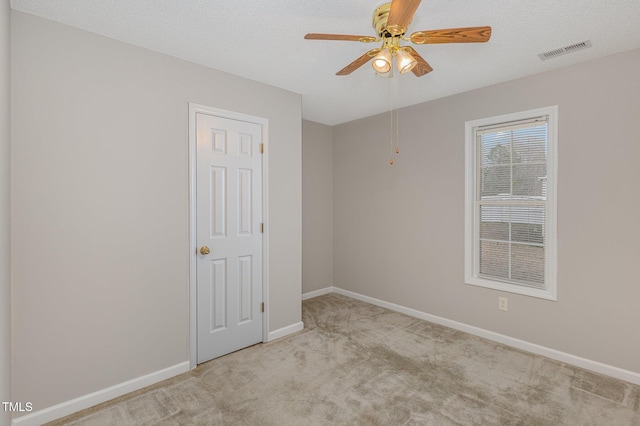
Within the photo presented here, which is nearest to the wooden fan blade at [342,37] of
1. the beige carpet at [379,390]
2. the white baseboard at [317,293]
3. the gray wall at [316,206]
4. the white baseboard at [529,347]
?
the beige carpet at [379,390]

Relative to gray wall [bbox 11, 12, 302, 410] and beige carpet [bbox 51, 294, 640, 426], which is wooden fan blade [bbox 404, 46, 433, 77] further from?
beige carpet [bbox 51, 294, 640, 426]

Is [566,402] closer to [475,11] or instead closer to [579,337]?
[579,337]

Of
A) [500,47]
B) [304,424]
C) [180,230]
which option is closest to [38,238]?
[180,230]

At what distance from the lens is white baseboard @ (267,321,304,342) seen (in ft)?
10.3

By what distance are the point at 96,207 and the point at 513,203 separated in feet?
11.8

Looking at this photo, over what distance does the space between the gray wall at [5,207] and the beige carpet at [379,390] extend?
63 centimetres

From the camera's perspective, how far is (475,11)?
1894mm

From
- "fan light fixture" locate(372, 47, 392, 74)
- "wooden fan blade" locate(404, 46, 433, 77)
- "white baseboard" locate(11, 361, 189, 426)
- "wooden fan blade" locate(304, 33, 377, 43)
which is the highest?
"wooden fan blade" locate(304, 33, 377, 43)

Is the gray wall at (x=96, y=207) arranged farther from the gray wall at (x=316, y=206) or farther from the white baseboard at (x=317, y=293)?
the white baseboard at (x=317, y=293)

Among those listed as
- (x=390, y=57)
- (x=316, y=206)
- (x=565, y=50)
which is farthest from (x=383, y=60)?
(x=316, y=206)

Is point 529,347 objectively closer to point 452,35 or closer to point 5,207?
point 452,35

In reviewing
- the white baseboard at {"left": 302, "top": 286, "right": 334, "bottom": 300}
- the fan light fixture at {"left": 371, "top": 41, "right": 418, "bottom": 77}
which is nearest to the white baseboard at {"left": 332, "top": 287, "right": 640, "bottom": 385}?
the white baseboard at {"left": 302, "top": 286, "right": 334, "bottom": 300}

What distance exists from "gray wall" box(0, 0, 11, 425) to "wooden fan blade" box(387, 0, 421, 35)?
1.89 metres

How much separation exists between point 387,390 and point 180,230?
6.77ft
